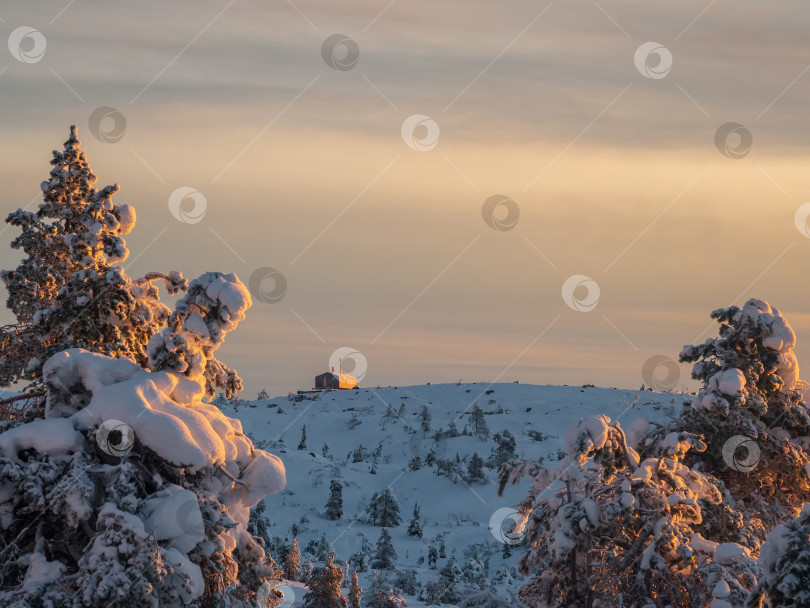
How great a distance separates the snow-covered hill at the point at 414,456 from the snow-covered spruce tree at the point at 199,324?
22399 mm

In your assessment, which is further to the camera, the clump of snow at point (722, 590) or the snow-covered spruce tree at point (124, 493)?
the clump of snow at point (722, 590)

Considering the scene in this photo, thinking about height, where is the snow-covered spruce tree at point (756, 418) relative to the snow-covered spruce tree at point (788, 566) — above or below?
above

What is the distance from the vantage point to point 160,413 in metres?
13.2

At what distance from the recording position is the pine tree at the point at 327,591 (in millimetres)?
33094

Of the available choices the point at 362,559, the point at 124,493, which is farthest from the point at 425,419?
the point at 124,493

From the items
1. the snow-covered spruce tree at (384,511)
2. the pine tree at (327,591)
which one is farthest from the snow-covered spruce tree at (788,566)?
the snow-covered spruce tree at (384,511)

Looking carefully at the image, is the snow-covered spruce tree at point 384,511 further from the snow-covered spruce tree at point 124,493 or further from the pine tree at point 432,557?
the snow-covered spruce tree at point 124,493

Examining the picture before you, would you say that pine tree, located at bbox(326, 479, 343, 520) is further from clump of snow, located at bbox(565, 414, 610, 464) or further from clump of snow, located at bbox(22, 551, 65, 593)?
clump of snow, located at bbox(22, 551, 65, 593)

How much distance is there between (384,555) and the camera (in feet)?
159

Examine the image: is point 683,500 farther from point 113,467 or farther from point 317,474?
point 317,474

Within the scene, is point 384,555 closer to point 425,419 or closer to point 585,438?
point 425,419

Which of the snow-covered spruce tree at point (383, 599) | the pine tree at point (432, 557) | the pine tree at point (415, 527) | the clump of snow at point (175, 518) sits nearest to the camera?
the clump of snow at point (175, 518)

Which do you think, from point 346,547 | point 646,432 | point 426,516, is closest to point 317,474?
point 426,516

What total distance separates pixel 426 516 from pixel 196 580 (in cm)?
4821
